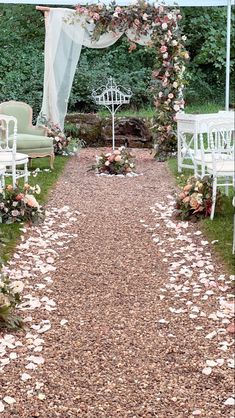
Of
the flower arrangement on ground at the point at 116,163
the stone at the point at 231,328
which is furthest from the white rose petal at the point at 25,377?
the flower arrangement on ground at the point at 116,163

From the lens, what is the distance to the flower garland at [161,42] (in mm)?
8703

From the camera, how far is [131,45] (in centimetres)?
908

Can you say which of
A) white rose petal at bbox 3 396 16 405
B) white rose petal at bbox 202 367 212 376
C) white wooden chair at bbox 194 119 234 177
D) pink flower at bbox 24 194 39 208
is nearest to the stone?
white rose petal at bbox 202 367 212 376

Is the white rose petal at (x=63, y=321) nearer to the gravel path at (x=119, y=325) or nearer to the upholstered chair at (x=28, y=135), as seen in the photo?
the gravel path at (x=119, y=325)

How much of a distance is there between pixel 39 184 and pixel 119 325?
403 cm

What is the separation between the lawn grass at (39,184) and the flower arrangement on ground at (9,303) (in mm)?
258

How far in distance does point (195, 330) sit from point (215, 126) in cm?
211

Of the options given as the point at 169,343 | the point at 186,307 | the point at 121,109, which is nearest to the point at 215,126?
the point at 186,307

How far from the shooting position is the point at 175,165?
834 cm

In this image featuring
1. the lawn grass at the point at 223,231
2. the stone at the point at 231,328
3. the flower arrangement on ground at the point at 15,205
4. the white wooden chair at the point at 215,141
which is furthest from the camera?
the flower arrangement on ground at the point at 15,205

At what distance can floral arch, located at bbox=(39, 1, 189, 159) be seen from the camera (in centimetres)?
873

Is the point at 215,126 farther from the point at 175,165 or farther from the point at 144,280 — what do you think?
the point at 175,165

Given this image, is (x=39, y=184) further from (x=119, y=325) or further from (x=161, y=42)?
(x=119, y=325)

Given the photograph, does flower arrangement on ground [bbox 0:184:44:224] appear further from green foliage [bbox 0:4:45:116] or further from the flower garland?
green foliage [bbox 0:4:45:116]
